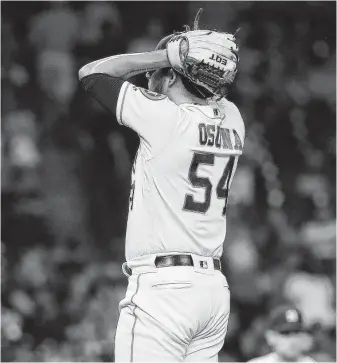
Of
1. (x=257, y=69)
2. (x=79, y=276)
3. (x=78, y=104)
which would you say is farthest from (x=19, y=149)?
(x=257, y=69)

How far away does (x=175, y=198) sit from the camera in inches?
117

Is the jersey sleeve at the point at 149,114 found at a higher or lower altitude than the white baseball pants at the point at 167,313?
higher

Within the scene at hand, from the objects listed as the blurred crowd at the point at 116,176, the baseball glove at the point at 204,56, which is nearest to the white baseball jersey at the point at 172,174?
the baseball glove at the point at 204,56

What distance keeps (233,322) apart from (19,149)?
2.17 m

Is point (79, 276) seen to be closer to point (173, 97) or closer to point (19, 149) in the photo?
point (19, 149)

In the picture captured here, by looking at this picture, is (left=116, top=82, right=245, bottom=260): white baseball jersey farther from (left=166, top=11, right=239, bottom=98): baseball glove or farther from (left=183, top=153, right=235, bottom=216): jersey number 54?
(left=166, top=11, right=239, bottom=98): baseball glove

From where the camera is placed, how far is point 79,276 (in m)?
6.32

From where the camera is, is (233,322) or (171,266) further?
(233,322)

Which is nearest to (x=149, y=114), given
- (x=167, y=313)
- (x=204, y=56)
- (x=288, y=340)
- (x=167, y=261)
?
(x=204, y=56)

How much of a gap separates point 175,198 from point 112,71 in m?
0.53

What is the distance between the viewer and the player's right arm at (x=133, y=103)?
2.92 metres

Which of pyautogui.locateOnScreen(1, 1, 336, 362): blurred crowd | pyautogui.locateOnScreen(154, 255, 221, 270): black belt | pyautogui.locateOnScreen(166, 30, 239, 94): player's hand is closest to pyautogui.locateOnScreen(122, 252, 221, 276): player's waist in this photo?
pyautogui.locateOnScreen(154, 255, 221, 270): black belt

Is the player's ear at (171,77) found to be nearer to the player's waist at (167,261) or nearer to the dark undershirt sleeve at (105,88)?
the dark undershirt sleeve at (105,88)

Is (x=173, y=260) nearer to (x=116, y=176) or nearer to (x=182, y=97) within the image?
(x=182, y=97)
